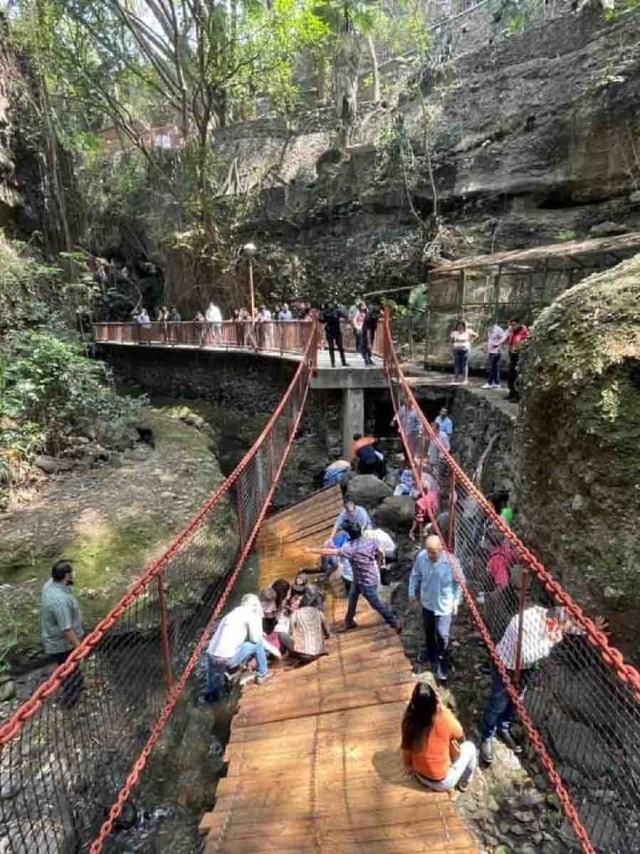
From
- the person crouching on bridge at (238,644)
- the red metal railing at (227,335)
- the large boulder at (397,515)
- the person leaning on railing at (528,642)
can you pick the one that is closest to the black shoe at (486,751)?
the person leaning on railing at (528,642)

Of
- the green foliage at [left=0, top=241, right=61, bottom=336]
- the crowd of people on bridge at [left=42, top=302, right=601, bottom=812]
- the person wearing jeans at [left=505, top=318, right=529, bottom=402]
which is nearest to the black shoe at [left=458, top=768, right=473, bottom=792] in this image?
the crowd of people on bridge at [left=42, top=302, right=601, bottom=812]

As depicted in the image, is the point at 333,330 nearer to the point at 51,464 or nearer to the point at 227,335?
the point at 227,335

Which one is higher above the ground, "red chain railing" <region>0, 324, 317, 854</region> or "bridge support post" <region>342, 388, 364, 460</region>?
"bridge support post" <region>342, 388, 364, 460</region>

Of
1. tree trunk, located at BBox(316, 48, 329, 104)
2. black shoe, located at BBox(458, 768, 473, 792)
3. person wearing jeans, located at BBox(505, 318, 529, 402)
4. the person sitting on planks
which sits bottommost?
black shoe, located at BBox(458, 768, 473, 792)

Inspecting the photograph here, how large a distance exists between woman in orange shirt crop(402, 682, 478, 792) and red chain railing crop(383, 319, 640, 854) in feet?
1.84

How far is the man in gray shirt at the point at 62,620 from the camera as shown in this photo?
14.1 feet

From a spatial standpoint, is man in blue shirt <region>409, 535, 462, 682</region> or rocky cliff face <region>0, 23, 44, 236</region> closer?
man in blue shirt <region>409, 535, 462, 682</region>

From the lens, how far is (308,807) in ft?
11.2

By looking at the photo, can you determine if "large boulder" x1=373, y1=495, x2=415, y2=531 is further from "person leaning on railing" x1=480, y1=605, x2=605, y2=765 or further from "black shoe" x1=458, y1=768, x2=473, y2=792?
"black shoe" x1=458, y1=768, x2=473, y2=792

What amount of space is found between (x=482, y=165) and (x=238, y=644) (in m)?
18.0

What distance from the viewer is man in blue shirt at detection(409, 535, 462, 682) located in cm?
484

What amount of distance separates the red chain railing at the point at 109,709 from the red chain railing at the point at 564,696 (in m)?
2.36

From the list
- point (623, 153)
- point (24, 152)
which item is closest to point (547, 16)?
point (623, 153)

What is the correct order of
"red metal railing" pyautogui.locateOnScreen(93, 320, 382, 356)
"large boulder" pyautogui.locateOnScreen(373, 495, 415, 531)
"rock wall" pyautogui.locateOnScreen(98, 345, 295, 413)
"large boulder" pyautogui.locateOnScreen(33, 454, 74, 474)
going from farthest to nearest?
"rock wall" pyautogui.locateOnScreen(98, 345, 295, 413)
"red metal railing" pyautogui.locateOnScreen(93, 320, 382, 356)
"large boulder" pyautogui.locateOnScreen(373, 495, 415, 531)
"large boulder" pyautogui.locateOnScreen(33, 454, 74, 474)
